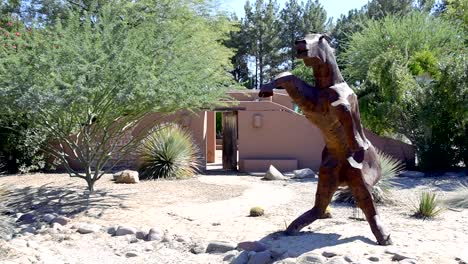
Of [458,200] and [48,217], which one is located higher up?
[458,200]

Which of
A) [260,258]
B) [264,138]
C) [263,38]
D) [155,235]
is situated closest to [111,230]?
[155,235]

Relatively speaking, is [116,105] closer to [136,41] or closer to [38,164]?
[136,41]

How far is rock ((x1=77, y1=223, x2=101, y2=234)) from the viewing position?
371 inches

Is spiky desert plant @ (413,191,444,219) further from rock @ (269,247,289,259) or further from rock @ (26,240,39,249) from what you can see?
rock @ (26,240,39,249)

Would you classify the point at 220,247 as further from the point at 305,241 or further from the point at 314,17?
the point at 314,17

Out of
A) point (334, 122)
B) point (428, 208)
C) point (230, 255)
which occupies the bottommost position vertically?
point (230, 255)

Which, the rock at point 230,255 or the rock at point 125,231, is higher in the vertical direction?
the rock at point 125,231

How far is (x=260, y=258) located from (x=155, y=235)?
242 cm

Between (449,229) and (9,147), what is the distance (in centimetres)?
1334

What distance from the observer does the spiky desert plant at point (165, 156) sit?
1577 centimetres

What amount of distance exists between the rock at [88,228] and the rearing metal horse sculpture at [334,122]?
13.2 ft

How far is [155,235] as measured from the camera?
8844mm

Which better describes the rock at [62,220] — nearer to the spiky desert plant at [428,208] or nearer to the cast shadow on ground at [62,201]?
the cast shadow on ground at [62,201]

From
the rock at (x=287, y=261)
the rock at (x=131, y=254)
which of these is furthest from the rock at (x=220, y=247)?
the rock at (x=287, y=261)
